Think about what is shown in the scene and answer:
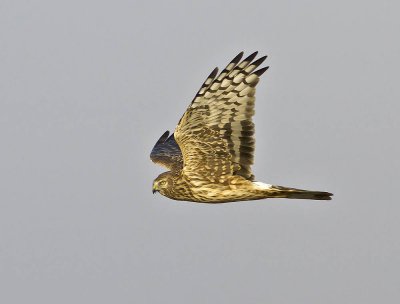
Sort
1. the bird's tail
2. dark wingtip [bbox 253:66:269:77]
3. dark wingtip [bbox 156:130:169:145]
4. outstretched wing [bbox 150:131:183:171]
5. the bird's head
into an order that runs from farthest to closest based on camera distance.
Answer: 1. dark wingtip [bbox 156:130:169:145]
2. outstretched wing [bbox 150:131:183:171]
3. the bird's head
4. the bird's tail
5. dark wingtip [bbox 253:66:269:77]

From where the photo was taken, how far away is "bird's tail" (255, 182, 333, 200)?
13820 millimetres

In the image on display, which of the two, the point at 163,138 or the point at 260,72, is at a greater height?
the point at 163,138

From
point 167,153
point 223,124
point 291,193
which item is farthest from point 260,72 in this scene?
point 167,153

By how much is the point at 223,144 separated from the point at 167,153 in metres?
3.88

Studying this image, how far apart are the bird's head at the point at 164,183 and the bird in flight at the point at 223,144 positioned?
0.9 inches

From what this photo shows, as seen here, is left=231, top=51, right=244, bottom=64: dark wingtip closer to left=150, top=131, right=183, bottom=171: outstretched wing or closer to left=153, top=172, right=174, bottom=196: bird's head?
left=153, top=172, right=174, bottom=196: bird's head

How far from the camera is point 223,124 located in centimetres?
1378

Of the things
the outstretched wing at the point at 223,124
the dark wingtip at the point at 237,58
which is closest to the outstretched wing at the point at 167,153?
the outstretched wing at the point at 223,124

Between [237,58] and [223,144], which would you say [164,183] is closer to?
[223,144]

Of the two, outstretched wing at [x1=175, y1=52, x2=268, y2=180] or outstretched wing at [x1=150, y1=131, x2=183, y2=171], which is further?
outstretched wing at [x1=150, y1=131, x2=183, y2=171]

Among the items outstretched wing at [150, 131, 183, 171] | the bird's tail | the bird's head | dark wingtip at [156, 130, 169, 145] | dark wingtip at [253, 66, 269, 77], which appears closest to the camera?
dark wingtip at [253, 66, 269, 77]

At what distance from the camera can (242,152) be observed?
14.1 m

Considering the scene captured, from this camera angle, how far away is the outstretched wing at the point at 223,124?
13.5 m

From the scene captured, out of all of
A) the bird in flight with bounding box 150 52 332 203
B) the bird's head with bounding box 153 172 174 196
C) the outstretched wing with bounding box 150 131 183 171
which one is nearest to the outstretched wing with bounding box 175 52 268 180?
the bird in flight with bounding box 150 52 332 203
